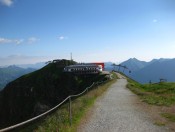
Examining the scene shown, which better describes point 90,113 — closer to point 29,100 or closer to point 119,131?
point 119,131

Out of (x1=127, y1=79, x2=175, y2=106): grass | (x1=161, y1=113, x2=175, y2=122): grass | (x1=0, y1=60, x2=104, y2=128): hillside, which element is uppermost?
(x1=161, y1=113, x2=175, y2=122): grass

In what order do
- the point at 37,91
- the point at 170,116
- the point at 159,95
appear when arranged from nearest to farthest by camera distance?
the point at 170,116, the point at 159,95, the point at 37,91

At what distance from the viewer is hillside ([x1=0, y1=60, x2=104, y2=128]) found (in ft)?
349

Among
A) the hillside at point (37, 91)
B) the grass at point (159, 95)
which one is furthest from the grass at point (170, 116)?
the hillside at point (37, 91)

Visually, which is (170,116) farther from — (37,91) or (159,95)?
(37,91)

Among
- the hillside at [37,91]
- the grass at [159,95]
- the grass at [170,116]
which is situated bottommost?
the hillside at [37,91]

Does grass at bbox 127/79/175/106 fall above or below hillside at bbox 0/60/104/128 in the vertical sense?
above

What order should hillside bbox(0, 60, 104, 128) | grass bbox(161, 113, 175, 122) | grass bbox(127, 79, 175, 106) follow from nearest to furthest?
grass bbox(161, 113, 175, 122) → grass bbox(127, 79, 175, 106) → hillside bbox(0, 60, 104, 128)

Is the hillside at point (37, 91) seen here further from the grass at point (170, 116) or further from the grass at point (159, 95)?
the grass at point (170, 116)

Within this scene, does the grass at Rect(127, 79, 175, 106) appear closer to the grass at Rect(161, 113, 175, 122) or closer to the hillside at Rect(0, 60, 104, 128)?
the grass at Rect(161, 113, 175, 122)

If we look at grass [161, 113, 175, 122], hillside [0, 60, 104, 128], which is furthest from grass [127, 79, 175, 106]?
hillside [0, 60, 104, 128]

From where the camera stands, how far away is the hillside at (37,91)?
106438 millimetres

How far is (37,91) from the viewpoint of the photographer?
12106cm

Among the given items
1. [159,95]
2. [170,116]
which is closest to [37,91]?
[159,95]
